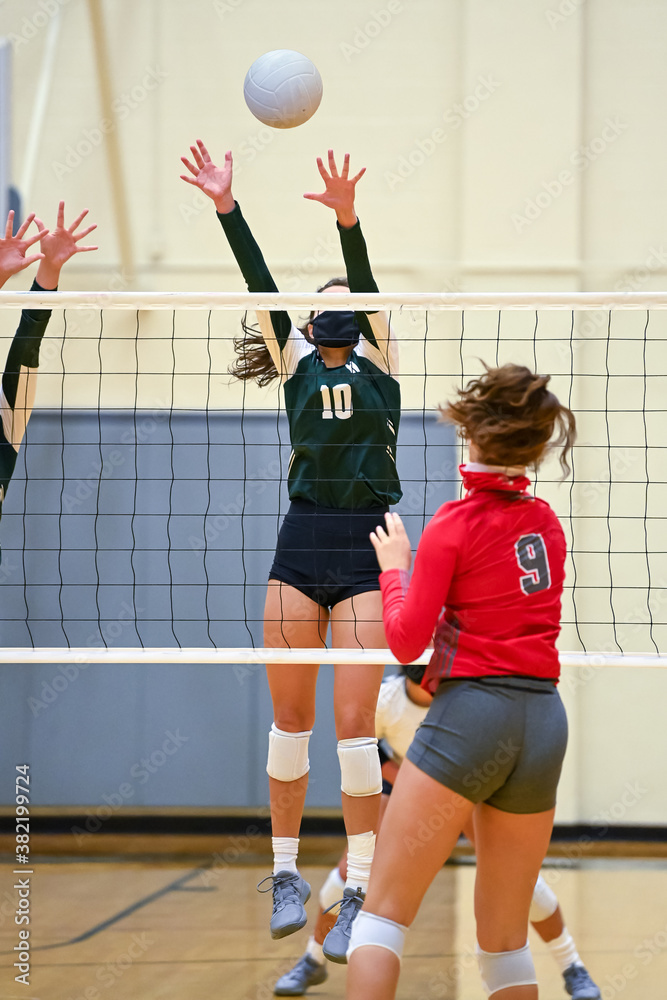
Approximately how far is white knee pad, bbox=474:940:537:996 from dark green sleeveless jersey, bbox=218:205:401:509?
1325 mm

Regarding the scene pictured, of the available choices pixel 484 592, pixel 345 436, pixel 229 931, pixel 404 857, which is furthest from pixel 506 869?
pixel 229 931

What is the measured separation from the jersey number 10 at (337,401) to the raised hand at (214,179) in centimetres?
64

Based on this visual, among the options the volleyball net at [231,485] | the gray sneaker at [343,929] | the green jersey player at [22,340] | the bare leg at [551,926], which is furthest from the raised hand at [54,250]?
the bare leg at [551,926]

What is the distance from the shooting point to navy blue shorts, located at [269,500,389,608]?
9.11 ft

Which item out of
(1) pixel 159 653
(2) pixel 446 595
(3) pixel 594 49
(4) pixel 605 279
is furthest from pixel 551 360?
Result: (2) pixel 446 595

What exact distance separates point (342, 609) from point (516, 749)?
1.00 m

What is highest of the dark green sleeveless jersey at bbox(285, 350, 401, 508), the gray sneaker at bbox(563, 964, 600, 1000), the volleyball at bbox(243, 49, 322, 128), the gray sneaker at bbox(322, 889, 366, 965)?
the volleyball at bbox(243, 49, 322, 128)

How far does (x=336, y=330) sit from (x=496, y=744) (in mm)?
1585

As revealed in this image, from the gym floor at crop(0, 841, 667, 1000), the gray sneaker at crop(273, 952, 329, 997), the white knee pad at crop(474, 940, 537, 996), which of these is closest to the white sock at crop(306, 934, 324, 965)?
the gray sneaker at crop(273, 952, 329, 997)

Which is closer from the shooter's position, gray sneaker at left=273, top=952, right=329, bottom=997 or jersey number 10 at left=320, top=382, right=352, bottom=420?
jersey number 10 at left=320, top=382, right=352, bottom=420

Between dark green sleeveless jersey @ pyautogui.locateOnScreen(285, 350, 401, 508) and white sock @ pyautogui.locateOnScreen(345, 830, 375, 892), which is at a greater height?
dark green sleeveless jersey @ pyautogui.locateOnScreen(285, 350, 401, 508)

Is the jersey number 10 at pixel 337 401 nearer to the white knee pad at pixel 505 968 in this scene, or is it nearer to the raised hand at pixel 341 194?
the raised hand at pixel 341 194

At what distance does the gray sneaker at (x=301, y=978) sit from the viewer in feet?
11.0

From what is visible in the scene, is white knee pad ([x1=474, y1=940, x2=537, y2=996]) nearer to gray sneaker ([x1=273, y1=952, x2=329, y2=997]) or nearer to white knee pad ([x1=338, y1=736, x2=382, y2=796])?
white knee pad ([x1=338, y1=736, x2=382, y2=796])
